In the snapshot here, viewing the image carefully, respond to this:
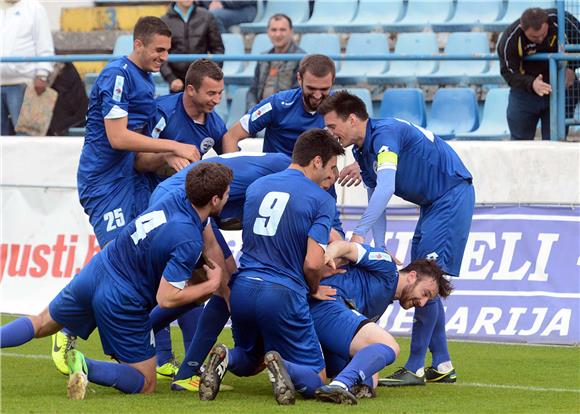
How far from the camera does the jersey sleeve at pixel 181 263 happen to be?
296 inches

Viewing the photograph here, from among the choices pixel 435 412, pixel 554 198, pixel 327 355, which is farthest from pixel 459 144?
pixel 435 412

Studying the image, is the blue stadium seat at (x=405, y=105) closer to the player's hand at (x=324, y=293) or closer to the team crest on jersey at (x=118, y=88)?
the team crest on jersey at (x=118, y=88)

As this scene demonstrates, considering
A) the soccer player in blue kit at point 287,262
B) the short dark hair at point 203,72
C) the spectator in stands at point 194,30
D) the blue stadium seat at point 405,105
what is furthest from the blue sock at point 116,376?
the spectator in stands at point 194,30

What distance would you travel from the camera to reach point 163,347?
9.05 meters

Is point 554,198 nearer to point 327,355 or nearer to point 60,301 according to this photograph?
point 327,355

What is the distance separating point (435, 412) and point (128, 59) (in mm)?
3495

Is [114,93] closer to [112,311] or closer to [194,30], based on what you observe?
[112,311]

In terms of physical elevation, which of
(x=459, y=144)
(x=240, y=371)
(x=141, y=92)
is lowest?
(x=240, y=371)

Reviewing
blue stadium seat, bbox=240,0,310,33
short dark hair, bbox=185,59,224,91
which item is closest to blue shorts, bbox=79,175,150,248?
short dark hair, bbox=185,59,224,91

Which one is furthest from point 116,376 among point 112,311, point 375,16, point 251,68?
point 375,16

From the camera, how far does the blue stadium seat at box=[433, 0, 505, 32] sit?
50.6 ft

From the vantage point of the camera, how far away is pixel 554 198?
A: 11453mm

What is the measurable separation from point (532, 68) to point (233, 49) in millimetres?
4818

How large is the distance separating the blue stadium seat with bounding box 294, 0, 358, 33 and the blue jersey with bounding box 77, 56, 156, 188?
7489 millimetres
